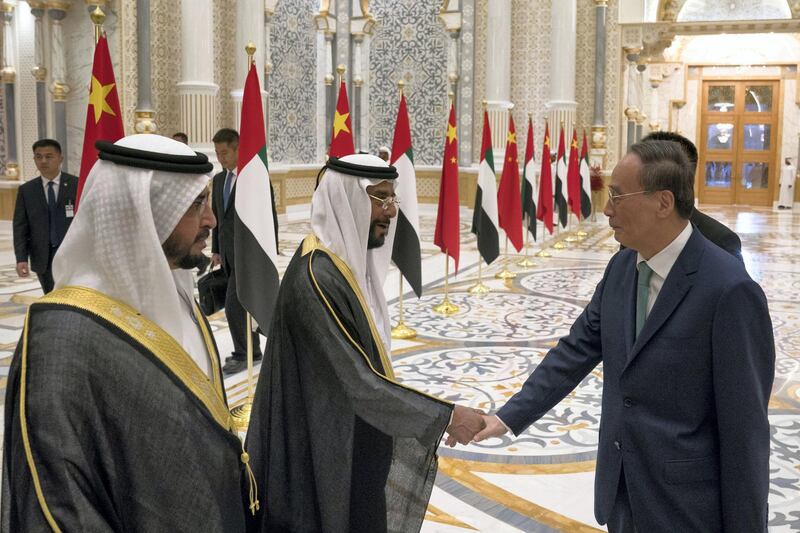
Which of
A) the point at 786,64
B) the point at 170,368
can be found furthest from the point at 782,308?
the point at 786,64

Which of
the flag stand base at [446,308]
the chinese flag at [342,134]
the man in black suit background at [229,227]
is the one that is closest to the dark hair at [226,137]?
the man in black suit background at [229,227]

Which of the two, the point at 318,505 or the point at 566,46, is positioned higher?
the point at 566,46

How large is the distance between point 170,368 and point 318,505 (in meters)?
0.73

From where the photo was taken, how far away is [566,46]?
1292 centimetres

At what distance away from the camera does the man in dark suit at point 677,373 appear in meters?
1.46

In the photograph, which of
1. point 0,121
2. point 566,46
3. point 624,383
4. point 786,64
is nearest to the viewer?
point 624,383

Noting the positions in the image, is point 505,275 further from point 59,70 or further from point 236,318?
point 59,70

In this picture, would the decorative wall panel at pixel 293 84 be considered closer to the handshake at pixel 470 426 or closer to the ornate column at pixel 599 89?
the ornate column at pixel 599 89

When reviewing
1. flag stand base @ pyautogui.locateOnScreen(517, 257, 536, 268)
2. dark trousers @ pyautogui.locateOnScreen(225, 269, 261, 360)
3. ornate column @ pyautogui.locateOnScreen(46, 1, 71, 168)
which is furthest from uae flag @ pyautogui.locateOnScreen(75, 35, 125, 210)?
ornate column @ pyautogui.locateOnScreen(46, 1, 71, 168)

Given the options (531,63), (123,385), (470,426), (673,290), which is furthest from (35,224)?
(531,63)

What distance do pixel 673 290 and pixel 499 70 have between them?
1218cm

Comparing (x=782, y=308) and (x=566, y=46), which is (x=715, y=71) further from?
(x=782, y=308)

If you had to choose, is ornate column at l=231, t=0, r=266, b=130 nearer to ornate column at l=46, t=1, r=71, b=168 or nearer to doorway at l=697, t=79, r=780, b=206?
ornate column at l=46, t=1, r=71, b=168

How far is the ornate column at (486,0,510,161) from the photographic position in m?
13.1
